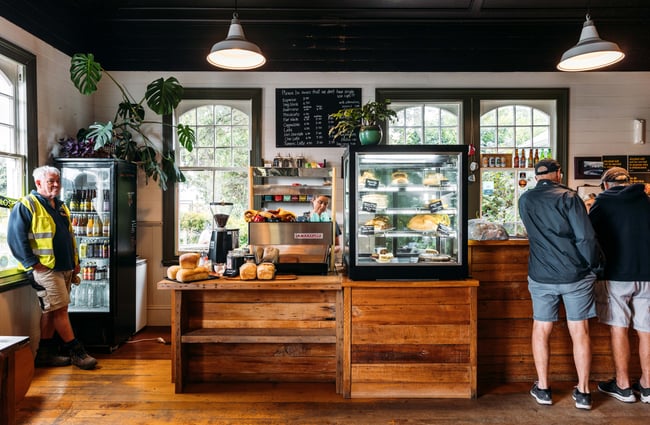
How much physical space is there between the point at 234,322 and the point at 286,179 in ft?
6.83

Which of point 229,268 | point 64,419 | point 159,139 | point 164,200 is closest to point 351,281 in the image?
point 229,268

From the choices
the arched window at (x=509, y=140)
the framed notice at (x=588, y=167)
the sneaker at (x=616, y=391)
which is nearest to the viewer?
the sneaker at (x=616, y=391)

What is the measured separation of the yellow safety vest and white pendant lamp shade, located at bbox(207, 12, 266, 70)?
1.89 metres

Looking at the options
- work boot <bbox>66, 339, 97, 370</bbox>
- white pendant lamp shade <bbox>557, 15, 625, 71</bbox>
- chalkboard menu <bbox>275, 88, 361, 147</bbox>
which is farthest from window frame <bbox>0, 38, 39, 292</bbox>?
white pendant lamp shade <bbox>557, 15, 625, 71</bbox>

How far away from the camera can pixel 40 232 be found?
3395 mm

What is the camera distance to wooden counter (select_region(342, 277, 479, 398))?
2.95 meters

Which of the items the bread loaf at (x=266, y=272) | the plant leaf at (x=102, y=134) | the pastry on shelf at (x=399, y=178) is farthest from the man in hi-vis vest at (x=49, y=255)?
the pastry on shelf at (x=399, y=178)

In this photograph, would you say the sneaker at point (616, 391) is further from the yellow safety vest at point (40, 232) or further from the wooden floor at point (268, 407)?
the yellow safety vest at point (40, 232)

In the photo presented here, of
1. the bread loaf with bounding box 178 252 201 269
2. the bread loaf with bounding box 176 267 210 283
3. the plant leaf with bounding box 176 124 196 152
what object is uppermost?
the plant leaf with bounding box 176 124 196 152

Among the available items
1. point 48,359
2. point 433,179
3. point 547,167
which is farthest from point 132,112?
point 547,167

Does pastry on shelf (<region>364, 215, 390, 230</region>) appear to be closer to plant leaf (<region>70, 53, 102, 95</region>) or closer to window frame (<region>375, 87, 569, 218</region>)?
window frame (<region>375, 87, 569, 218</region>)

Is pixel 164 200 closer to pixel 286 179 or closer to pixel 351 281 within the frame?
pixel 286 179

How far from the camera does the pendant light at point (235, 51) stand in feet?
10.3

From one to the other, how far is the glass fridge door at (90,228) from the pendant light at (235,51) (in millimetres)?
1662
